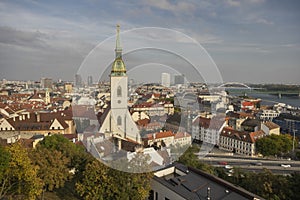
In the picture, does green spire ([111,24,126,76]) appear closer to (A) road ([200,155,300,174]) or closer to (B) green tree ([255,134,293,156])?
(A) road ([200,155,300,174])

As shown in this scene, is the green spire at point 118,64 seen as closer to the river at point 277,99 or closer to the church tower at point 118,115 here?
the church tower at point 118,115

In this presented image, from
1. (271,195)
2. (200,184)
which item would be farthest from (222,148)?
(200,184)

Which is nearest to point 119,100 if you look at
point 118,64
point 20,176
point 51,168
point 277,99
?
point 118,64

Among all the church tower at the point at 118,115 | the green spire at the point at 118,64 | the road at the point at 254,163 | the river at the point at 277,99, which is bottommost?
the road at the point at 254,163

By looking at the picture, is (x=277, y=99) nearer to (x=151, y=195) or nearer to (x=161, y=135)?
(x=161, y=135)

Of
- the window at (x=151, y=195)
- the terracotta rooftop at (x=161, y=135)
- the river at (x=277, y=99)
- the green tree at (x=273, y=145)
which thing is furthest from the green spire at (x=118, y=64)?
the river at (x=277, y=99)
